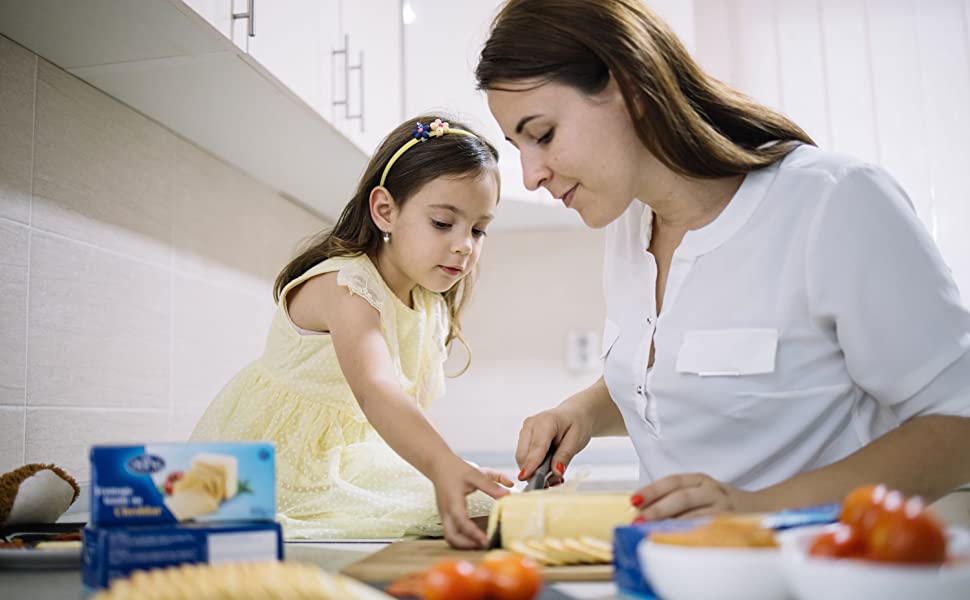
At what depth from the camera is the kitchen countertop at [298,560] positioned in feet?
2.05

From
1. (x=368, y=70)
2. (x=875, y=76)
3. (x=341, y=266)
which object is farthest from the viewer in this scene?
(x=875, y=76)

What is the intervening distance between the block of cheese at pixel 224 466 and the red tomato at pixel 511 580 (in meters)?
0.22

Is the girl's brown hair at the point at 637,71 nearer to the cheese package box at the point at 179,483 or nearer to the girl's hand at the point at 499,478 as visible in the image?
the girl's hand at the point at 499,478

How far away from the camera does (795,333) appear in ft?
3.27

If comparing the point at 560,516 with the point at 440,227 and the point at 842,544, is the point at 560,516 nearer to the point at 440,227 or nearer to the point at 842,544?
the point at 842,544

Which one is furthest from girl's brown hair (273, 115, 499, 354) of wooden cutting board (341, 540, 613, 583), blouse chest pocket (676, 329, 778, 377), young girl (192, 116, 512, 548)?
wooden cutting board (341, 540, 613, 583)

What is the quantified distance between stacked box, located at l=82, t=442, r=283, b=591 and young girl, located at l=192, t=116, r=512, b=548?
46 cm

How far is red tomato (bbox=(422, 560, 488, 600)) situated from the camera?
1.63 ft

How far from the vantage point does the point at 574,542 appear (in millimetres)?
713

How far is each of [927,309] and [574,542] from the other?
0.47 meters

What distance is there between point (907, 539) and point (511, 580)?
0.69 ft

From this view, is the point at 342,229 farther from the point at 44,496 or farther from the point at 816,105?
the point at 816,105

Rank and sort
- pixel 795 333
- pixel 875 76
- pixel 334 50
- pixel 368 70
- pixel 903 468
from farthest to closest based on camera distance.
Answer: pixel 875 76
pixel 368 70
pixel 334 50
pixel 795 333
pixel 903 468

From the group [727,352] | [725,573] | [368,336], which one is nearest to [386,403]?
[368,336]
